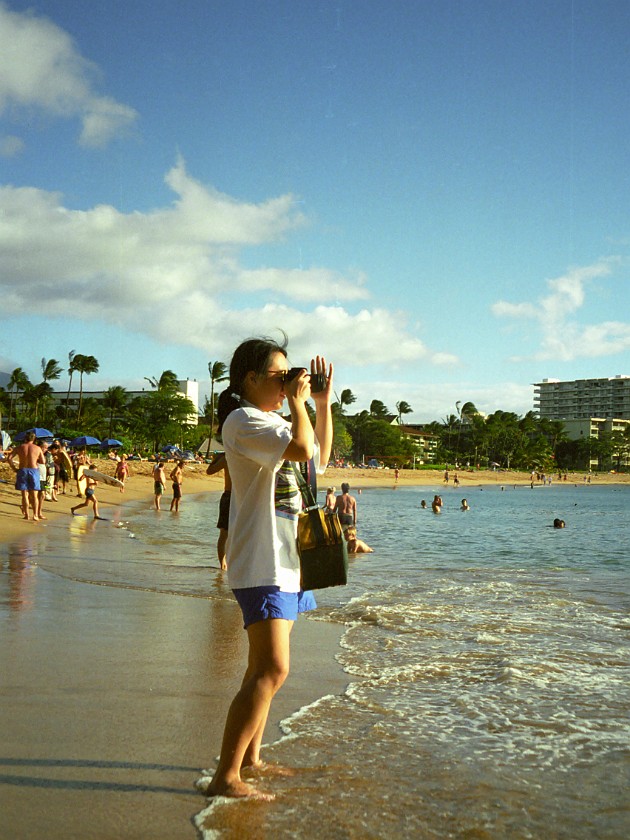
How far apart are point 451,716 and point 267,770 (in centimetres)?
142

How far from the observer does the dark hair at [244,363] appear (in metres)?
2.95

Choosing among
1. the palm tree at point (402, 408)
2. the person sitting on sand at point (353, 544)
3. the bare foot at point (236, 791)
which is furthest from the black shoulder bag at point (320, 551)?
the palm tree at point (402, 408)

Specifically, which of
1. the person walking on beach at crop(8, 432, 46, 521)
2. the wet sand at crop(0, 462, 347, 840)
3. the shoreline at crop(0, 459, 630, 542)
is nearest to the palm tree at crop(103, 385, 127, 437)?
the shoreline at crop(0, 459, 630, 542)

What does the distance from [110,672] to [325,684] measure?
4.30ft

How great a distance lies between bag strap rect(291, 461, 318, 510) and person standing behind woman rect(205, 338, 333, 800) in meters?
0.02

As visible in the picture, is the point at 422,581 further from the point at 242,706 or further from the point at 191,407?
the point at 191,407

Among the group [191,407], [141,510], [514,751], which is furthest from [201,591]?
[191,407]

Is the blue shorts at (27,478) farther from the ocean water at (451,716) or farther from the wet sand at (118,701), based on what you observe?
the wet sand at (118,701)

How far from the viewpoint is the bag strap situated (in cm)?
288

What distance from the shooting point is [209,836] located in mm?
2580

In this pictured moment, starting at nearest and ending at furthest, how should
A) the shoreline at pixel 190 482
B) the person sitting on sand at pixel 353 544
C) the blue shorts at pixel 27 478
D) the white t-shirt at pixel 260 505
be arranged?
the white t-shirt at pixel 260 505 → the person sitting on sand at pixel 353 544 → the blue shorts at pixel 27 478 → the shoreline at pixel 190 482

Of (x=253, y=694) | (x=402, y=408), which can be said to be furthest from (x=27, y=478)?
(x=402, y=408)

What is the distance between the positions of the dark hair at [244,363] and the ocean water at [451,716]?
1.49 meters

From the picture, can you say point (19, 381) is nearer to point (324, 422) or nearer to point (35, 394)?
point (35, 394)
